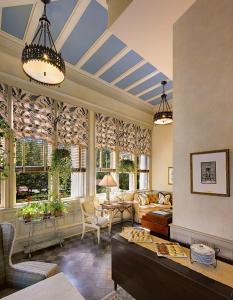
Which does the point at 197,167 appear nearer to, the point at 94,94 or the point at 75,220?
the point at 75,220

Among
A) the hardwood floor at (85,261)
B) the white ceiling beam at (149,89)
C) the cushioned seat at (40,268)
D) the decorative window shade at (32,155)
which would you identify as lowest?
the hardwood floor at (85,261)

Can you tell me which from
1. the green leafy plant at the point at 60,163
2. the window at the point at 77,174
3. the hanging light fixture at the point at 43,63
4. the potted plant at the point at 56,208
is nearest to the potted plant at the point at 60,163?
the green leafy plant at the point at 60,163

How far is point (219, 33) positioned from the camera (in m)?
1.99

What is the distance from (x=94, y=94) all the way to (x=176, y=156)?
135 inches

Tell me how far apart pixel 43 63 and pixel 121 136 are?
375 cm

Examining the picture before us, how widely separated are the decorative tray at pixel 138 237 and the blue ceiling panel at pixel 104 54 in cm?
343

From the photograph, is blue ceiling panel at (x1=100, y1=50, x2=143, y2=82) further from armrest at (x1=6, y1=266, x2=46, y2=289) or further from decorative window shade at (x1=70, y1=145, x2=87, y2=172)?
armrest at (x1=6, y1=266, x2=46, y2=289)

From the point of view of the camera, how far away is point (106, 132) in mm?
5363

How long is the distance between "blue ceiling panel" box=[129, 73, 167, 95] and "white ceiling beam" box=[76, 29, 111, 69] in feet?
6.25

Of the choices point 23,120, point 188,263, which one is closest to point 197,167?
point 188,263

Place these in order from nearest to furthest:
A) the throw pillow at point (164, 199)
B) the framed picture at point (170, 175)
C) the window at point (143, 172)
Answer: the throw pillow at point (164, 199) → the framed picture at point (170, 175) → the window at point (143, 172)

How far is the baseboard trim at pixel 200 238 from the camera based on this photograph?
1834mm

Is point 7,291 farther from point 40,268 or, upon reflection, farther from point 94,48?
point 94,48

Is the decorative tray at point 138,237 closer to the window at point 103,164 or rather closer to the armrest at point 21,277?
the armrest at point 21,277
